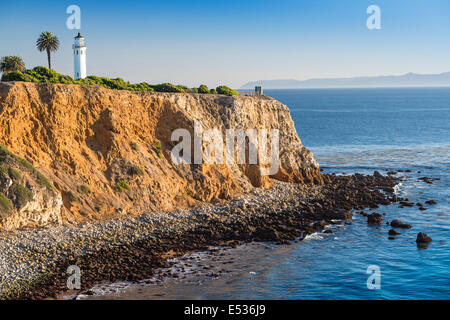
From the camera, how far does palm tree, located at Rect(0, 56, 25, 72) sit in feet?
193

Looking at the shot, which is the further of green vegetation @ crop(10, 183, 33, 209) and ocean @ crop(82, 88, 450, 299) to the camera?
green vegetation @ crop(10, 183, 33, 209)

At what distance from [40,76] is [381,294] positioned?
39196mm

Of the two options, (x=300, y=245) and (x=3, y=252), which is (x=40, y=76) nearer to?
(x=3, y=252)

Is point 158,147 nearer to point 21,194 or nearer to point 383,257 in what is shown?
point 21,194

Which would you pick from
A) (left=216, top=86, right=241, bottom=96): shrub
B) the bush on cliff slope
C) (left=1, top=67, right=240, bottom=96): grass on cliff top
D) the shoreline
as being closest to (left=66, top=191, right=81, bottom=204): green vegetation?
the bush on cliff slope

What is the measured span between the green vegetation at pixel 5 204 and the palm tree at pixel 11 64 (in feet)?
86.0

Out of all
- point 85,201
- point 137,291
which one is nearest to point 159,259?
point 137,291

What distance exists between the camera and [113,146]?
47062 mm

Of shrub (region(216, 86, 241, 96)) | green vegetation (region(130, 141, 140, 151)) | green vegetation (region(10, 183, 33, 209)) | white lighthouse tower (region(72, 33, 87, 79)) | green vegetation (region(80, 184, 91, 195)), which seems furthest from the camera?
white lighthouse tower (region(72, 33, 87, 79))

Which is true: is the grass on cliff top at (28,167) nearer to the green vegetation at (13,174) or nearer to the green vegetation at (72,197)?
the green vegetation at (13,174)

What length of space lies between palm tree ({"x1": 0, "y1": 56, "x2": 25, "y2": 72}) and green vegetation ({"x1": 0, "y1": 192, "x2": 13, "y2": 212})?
26.2 m

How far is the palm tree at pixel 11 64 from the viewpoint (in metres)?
58.7

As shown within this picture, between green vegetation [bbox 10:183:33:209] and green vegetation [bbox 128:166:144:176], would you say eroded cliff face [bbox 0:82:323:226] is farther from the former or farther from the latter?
green vegetation [bbox 10:183:33:209]

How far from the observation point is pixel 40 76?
168 feet
